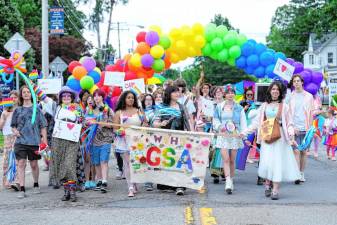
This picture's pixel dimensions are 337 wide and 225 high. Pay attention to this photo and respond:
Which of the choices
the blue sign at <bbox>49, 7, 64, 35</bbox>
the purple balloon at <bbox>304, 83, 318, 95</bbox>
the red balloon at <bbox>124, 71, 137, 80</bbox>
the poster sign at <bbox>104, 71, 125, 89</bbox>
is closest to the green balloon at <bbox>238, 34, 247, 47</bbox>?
the purple balloon at <bbox>304, 83, 318, 95</bbox>

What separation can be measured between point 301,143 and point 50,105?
202 inches

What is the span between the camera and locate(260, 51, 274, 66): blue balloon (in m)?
14.1

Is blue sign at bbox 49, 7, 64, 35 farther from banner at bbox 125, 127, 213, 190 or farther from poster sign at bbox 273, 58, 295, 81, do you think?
banner at bbox 125, 127, 213, 190

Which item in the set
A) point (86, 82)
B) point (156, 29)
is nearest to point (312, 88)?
point (156, 29)

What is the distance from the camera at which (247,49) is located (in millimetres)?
14336

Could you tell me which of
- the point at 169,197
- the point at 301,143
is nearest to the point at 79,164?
the point at 169,197

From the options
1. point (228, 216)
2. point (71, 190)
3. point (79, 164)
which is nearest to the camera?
point (228, 216)

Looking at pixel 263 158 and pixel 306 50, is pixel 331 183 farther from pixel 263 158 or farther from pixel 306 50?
pixel 306 50

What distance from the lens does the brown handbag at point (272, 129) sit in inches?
341

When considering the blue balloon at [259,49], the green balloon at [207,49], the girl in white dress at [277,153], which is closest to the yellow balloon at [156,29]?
the green balloon at [207,49]

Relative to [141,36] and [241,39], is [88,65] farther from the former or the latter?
[241,39]

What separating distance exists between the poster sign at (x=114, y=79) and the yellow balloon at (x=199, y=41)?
221cm

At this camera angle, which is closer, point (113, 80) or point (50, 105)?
point (50, 105)

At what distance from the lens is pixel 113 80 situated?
1352 centimetres
